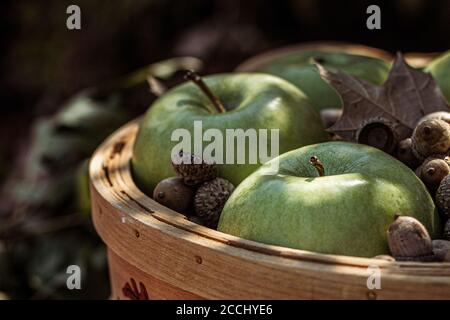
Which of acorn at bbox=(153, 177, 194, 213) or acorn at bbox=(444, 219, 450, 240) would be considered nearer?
acorn at bbox=(444, 219, 450, 240)

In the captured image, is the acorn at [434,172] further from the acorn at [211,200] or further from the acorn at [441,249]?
the acorn at [211,200]

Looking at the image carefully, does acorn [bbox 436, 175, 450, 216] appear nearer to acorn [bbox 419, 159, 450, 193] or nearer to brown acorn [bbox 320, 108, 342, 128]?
acorn [bbox 419, 159, 450, 193]

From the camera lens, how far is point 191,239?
1067 millimetres

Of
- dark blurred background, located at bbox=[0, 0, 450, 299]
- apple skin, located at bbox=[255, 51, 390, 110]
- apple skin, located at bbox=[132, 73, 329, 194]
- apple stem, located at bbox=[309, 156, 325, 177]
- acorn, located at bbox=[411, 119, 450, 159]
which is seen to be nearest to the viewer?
apple stem, located at bbox=[309, 156, 325, 177]

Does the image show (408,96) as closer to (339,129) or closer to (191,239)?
(339,129)

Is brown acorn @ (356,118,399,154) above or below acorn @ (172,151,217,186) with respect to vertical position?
above

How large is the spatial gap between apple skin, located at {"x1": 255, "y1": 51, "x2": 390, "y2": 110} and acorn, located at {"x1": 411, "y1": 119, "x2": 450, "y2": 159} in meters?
0.34

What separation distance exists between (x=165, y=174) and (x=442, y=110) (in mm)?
515

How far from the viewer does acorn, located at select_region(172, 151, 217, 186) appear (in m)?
1.24

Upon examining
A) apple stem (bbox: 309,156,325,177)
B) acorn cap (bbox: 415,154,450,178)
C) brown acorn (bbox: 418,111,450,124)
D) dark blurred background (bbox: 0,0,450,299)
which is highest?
brown acorn (bbox: 418,111,450,124)

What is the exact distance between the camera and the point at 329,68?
5.41 feet

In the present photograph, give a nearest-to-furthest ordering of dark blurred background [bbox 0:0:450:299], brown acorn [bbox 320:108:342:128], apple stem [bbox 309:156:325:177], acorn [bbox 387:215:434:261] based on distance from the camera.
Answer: acorn [bbox 387:215:434:261] → apple stem [bbox 309:156:325:177] → brown acorn [bbox 320:108:342:128] → dark blurred background [bbox 0:0:450:299]

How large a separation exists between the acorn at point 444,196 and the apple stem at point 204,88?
0.44 m

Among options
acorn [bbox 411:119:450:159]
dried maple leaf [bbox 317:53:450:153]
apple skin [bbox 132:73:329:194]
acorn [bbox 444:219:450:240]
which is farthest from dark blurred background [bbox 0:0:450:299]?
acorn [bbox 444:219:450:240]
